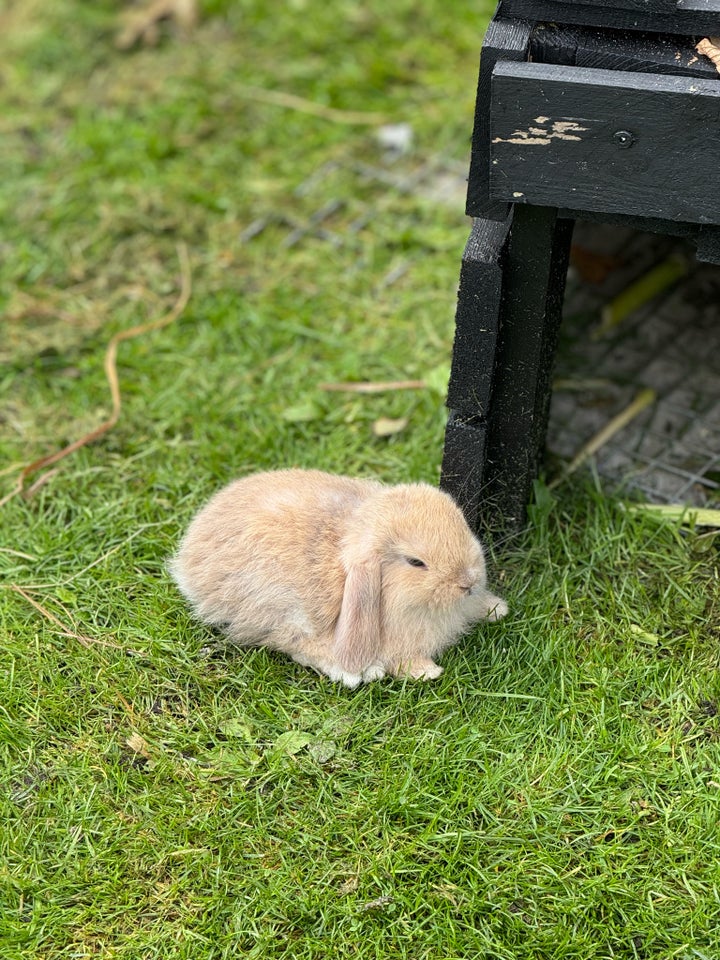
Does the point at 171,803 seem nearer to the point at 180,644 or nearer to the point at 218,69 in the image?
the point at 180,644

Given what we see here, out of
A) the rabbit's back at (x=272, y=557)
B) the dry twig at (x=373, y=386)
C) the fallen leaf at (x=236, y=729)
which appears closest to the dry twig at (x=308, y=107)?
the dry twig at (x=373, y=386)

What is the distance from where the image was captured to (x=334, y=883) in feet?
8.84

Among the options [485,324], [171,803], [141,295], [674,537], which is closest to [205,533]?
[171,803]

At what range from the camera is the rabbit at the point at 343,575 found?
2961 mm

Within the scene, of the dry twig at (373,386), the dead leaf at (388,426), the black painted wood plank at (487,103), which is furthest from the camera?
the dry twig at (373,386)

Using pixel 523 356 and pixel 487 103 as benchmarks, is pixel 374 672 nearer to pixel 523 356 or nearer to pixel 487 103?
pixel 523 356

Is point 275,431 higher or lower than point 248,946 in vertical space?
higher

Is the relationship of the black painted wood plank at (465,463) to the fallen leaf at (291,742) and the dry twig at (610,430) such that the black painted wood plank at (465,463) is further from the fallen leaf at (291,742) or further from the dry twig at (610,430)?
the fallen leaf at (291,742)

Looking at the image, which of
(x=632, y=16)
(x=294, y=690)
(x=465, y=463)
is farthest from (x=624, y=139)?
(x=294, y=690)

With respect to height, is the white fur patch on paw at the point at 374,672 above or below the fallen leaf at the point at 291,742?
above

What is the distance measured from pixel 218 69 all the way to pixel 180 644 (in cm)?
378

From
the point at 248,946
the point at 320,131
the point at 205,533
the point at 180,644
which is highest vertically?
the point at 320,131

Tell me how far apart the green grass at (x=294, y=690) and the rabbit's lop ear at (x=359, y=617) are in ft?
0.50

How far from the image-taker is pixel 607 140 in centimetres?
265
